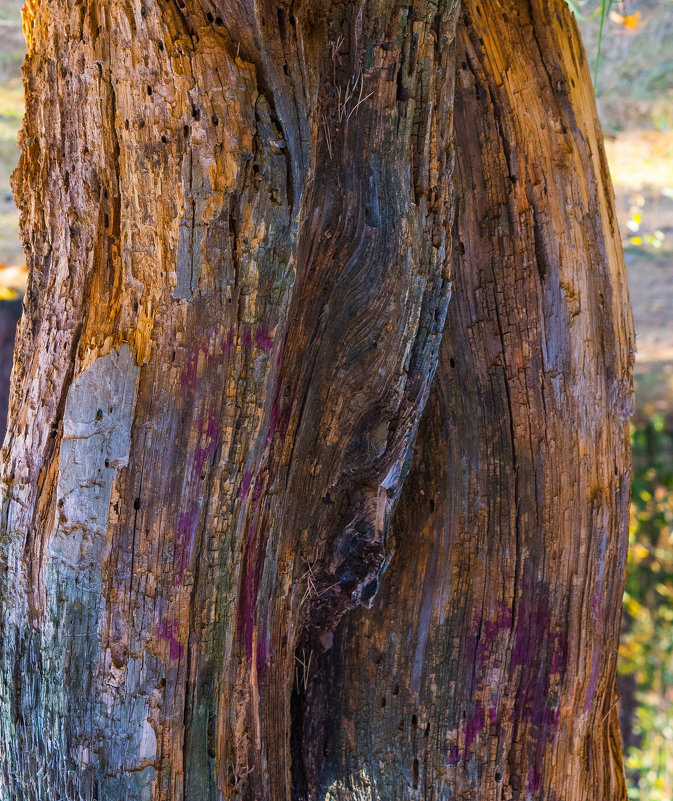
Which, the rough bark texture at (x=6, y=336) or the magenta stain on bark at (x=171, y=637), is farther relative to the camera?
the rough bark texture at (x=6, y=336)

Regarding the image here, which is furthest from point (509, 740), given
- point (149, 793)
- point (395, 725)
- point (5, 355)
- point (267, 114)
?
point (5, 355)

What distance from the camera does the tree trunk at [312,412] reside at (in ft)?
3.01

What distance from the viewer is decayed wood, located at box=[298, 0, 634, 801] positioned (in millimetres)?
1138

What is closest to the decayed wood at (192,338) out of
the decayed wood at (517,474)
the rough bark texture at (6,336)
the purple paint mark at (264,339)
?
the purple paint mark at (264,339)

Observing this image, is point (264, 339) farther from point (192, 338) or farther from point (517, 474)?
point (517, 474)

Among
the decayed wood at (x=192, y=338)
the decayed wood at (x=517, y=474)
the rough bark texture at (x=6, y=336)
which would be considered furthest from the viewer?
the rough bark texture at (x=6, y=336)

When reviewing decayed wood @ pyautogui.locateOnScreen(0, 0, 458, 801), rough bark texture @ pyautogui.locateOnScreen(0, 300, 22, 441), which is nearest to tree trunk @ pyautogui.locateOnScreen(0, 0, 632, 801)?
decayed wood @ pyautogui.locateOnScreen(0, 0, 458, 801)

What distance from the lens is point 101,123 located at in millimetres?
937

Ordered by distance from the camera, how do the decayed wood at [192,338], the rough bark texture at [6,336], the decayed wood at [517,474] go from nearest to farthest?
the decayed wood at [192,338] < the decayed wood at [517,474] < the rough bark texture at [6,336]

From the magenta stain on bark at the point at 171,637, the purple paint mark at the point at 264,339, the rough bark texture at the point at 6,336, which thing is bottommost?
the magenta stain on bark at the point at 171,637

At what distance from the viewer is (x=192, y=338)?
918 mm

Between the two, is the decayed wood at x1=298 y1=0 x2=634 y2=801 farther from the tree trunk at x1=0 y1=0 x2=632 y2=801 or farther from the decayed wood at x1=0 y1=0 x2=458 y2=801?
the decayed wood at x1=0 y1=0 x2=458 y2=801

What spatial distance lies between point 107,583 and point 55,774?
0.92 ft

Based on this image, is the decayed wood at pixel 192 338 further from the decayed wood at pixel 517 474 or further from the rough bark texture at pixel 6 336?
the rough bark texture at pixel 6 336
